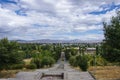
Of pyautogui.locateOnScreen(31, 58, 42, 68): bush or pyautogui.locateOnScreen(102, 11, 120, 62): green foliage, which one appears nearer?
pyautogui.locateOnScreen(102, 11, 120, 62): green foliage

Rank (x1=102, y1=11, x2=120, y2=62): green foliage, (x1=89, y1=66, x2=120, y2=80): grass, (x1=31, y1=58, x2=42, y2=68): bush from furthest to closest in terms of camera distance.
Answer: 1. (x1=31, y1=58, x2=42, y2=68): bush
2. (x1=89, y1=66, x2=120, y2=80): grass
3. (x1=102, y1=11, x2=120, y2=62): green foliage

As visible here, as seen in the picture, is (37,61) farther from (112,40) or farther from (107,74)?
(112,40)

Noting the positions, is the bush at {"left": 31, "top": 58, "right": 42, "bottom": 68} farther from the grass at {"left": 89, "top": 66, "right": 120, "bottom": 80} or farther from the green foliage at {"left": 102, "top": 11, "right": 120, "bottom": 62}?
the green foliage at {"left": 102, "top": 11, "right": 120, "bottom": 62}

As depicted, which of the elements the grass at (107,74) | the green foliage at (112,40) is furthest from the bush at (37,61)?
the green foliage at (112,40)

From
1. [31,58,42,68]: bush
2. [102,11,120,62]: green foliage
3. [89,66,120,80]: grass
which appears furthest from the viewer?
[31,58,42,68]: bush

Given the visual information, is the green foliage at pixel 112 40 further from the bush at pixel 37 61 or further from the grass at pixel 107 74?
the bush at pixel 37 61

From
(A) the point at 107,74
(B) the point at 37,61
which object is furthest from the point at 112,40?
(B) the point at 37,61

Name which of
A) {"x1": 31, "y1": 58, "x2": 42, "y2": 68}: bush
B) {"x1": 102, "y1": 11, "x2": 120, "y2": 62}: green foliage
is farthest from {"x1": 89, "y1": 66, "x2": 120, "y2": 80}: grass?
{"x1": 31, "y1": 58, "x2": 42, "y2": 68}: bush

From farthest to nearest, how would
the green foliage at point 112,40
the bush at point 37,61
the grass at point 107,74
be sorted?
the bush at point 37,61 < the grass at point 107,74 < the green foliage at point 112,40

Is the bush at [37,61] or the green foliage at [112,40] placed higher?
the green foliage at [112,40]
